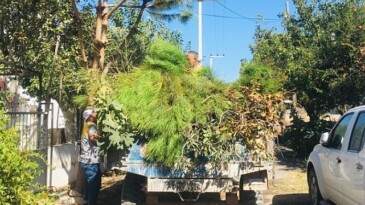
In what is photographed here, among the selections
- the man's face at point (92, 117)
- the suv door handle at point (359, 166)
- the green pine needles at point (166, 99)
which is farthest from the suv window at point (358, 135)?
the man's face at point (92, 117)

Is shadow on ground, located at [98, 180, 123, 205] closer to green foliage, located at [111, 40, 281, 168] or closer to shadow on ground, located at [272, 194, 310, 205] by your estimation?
green foliage, located at [111, 40, 281, 168]

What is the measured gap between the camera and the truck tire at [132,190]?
281 inches

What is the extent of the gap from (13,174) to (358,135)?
3.89m

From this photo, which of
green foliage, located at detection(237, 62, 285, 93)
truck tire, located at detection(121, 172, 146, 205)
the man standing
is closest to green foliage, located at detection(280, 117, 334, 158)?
green foliage, located at detection(237, 62, 285, 93)

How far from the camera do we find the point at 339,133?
263 inches

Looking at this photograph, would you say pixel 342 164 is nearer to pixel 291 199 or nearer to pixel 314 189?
pixel 314 189

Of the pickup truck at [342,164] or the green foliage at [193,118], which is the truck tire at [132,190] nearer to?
the green foliage at [193,118]

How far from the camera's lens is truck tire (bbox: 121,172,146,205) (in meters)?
7.14

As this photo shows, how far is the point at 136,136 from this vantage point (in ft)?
22.1

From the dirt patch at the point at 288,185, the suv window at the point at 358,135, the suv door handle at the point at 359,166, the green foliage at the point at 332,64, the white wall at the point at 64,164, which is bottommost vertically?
the dirt patch at the point at 288,185

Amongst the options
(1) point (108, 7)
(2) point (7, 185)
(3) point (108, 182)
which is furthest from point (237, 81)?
(2) point (7, 185)

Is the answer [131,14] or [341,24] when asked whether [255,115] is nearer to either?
[131,14]

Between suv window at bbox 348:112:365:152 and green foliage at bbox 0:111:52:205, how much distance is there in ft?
11.4

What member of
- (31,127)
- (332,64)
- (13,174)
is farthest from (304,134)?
(13,174)
